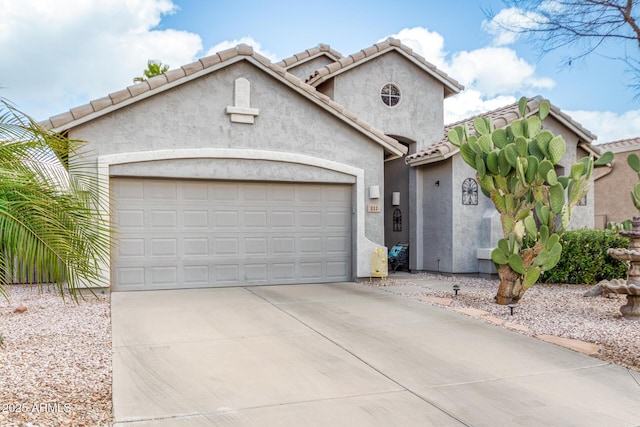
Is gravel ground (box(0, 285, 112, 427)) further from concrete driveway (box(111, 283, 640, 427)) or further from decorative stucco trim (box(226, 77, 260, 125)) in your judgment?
decorative stucco trim (box(226, 77, 260, 125))

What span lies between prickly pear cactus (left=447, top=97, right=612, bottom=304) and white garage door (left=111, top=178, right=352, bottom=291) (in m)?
3.83

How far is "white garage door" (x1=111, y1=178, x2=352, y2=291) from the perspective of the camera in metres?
10.3

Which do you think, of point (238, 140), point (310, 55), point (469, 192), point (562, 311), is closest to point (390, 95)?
point (310, 55)

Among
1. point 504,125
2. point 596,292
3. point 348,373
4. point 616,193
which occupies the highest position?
point 504,125

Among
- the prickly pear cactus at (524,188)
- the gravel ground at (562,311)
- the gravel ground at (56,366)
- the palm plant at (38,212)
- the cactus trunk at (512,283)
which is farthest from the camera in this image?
the cactus trunk at (512,283)

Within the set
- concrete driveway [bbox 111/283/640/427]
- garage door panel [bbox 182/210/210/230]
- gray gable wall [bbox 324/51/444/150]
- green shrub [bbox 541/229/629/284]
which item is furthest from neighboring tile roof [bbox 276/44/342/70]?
concrete driveway [bbox 111/283/640/427]

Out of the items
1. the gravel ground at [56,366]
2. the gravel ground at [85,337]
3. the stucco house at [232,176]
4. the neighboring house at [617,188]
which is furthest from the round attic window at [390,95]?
the neighboring house at [617,188]

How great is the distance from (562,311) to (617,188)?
15.5 metres

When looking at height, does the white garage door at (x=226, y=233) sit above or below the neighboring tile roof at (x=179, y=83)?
below

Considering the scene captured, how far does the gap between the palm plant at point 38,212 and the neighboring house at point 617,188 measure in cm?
2086

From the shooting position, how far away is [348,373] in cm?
522

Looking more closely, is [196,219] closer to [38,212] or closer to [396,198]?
[38,212]

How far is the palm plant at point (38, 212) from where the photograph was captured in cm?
479

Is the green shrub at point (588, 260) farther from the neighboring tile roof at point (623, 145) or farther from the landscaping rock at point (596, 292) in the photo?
the neighboring tile roof at point (623, 145)
